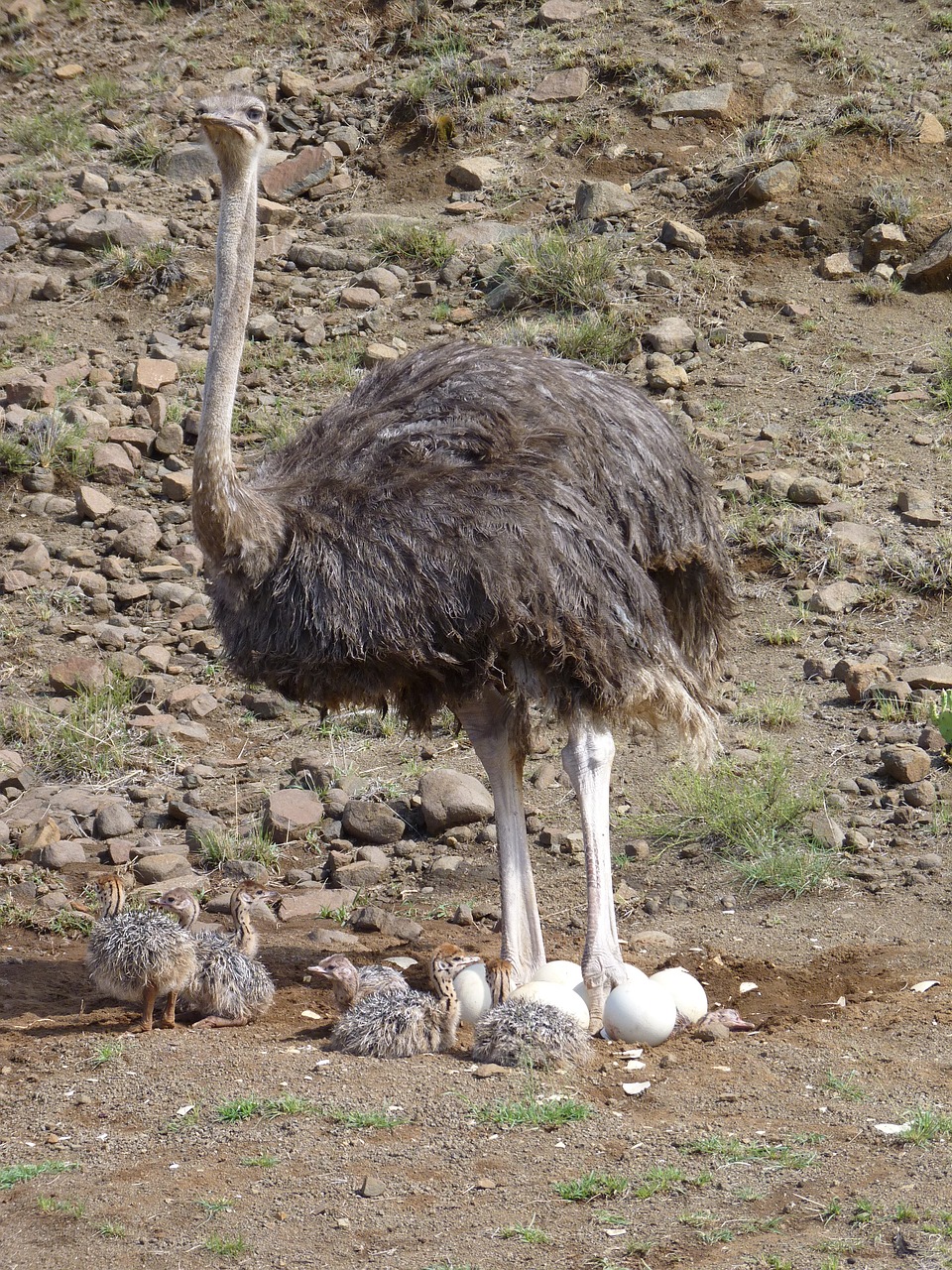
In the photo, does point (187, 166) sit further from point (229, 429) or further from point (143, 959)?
point (143, 959)

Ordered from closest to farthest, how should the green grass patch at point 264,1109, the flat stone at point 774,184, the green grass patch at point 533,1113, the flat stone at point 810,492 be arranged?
the green grass patch at point 533,1113, the green grass patch at point 264,1109, the flat stone at point 810,492, the flat stone at point 774,184

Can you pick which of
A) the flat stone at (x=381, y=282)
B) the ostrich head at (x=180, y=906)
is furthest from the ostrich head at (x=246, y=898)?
the flat stone at (x=381, y=282)

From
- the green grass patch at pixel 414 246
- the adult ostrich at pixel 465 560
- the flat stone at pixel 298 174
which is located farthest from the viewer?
the flat stone at pixel 298 174

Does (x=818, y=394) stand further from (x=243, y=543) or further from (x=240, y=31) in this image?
(x=240, y=31)

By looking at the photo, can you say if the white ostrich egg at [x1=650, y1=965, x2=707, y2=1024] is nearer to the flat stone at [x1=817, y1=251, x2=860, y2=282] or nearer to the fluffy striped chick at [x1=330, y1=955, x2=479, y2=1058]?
the fluffy striped chick at [x1=330, y1=955, x2=479, y2=1058]

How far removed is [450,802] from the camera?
680cm

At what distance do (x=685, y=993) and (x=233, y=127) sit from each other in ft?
9.24

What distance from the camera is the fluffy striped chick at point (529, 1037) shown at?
4.50 meters

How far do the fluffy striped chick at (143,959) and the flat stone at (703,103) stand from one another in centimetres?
801

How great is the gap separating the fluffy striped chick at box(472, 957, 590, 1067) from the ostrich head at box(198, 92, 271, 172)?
2.51 meters

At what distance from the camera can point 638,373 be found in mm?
9625

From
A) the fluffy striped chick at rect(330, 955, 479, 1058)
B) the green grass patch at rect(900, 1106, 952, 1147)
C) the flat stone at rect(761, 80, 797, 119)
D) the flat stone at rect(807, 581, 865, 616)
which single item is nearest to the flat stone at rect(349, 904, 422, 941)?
the fluffy striped chick at rect(330, 955, 479, 1058)

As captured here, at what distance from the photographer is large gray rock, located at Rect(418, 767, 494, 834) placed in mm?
6789

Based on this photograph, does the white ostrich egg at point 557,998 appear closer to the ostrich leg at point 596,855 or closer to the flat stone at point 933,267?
the ostrich leg at point 596,855
